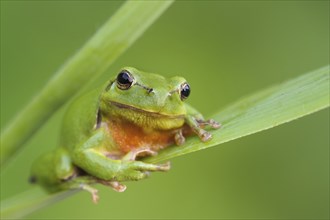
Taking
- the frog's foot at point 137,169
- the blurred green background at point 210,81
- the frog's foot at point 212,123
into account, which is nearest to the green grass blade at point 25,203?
the frog's foot at point 137,169

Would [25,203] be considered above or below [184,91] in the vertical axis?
below

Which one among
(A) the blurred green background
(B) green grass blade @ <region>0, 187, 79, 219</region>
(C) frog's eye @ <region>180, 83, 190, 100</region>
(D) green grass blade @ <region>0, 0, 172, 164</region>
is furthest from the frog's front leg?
(A) the blurred green background

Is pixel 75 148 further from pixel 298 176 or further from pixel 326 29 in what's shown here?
pixel 326 29

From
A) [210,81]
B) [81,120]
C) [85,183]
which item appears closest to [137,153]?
[85,183]

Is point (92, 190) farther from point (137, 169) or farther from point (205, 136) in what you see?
point (205, 136)

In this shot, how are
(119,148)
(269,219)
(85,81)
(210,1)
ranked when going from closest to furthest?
(85,81)
(119,148)
(269,219)
(210,1)

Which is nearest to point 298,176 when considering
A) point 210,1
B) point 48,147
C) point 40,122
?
point 210,1

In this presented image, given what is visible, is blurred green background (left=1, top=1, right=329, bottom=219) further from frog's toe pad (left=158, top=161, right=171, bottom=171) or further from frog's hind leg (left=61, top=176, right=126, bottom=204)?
frog's toe pad (left=158, top=161, right=171, bottom=171)
